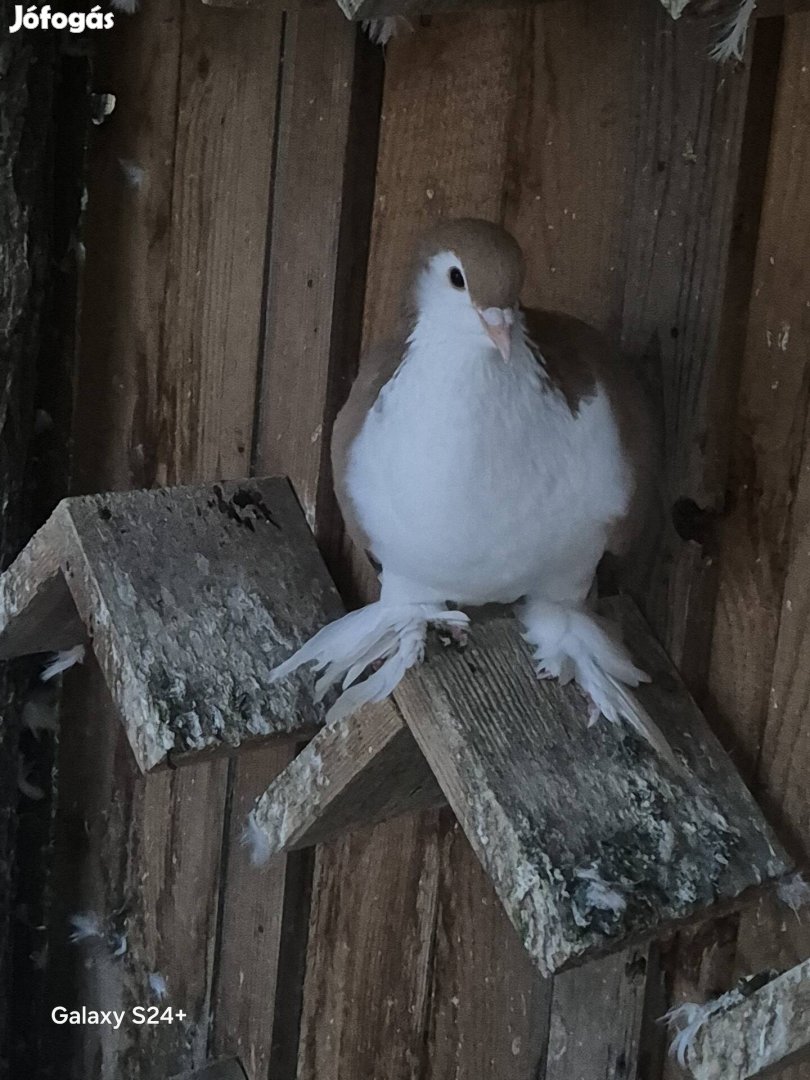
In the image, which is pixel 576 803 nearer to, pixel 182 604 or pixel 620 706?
pixel 620 706

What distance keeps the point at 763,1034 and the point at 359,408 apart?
1.46ft

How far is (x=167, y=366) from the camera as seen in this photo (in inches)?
45.9

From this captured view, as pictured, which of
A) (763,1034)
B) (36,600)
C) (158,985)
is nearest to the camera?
(763,1034)

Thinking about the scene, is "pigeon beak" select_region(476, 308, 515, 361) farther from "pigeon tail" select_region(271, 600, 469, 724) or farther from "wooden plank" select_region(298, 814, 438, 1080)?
"wooden plank" select_region(298, 814, 438, 1080)

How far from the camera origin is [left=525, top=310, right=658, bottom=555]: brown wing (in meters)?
0.77

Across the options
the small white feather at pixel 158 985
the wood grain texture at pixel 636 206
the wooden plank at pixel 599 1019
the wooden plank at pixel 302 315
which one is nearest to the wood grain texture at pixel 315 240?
the wooden plank at pixel 302 315

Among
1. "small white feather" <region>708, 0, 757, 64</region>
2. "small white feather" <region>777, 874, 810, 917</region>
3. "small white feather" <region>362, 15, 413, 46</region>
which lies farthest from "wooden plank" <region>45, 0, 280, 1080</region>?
"small white feather" <region>777, 874, 810, 917</region>

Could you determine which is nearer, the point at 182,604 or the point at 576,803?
the point at 576,803

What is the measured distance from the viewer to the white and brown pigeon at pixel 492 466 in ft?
2.43

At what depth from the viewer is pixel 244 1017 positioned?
1.15 metres

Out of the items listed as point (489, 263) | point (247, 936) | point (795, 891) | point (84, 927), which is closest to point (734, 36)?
point (489, 263)

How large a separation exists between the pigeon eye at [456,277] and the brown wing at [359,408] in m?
0.06

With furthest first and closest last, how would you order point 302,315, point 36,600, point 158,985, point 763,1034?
point 158,985
point 302,315
point 36,600
point 763,1034

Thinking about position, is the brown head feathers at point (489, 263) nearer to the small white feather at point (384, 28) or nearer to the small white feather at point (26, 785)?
the small white feather at point (384, 28)
